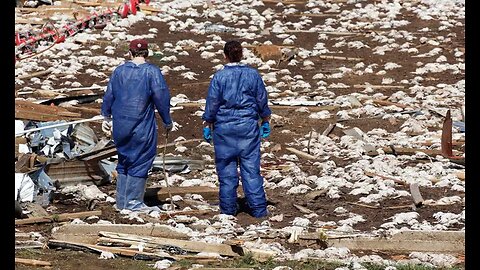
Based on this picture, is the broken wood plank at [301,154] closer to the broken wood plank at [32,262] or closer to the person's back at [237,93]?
the person's back at [237,93]

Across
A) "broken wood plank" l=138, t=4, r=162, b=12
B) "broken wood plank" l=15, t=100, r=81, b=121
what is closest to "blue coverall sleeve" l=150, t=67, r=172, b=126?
"broken wood plank" l=15, t=100, r=81, b=121

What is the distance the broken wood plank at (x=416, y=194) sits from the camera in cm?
1085

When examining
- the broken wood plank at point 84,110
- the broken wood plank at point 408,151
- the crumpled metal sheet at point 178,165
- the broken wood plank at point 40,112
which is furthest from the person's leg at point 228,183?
the broken wood plank at point 84,110

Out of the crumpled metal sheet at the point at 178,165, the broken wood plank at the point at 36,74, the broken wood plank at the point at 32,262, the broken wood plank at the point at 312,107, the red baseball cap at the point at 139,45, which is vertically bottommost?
the broken wood plank at the point at 36,74

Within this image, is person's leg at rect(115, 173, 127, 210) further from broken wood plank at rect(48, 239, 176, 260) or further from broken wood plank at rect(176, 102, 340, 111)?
broken wood plank at rect(176, 102, 340, 111)

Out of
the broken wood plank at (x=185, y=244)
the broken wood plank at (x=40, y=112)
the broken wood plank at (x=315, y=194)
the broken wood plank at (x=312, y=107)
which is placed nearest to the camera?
the broken wood plank at (x=185, y=244)

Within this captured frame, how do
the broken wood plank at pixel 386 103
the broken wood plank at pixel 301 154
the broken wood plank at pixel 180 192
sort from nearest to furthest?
the broken wood plank at pixel 180 192, the broken wood plank at pixel 301 154, the broken wood plank at pixel 386 103

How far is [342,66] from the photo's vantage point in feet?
63.6

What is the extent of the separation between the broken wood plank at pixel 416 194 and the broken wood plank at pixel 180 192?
2113 mm

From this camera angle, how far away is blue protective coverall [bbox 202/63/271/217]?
10.7 metres

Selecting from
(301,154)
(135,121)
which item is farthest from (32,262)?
(301,154)

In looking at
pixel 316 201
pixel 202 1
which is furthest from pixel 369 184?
pixel 202 1

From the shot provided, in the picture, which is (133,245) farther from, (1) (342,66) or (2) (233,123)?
(1) (342,66)

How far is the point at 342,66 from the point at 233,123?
899cm
